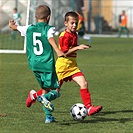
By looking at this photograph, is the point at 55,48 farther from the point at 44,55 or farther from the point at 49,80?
the point at 49,80

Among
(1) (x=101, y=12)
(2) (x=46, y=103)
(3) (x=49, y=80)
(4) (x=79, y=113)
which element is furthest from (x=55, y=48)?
(1) (x=101, y=12)

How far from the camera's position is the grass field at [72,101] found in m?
8.16

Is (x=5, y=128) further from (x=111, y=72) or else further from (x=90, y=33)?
(x=90, y=33)

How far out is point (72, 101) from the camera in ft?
35.2

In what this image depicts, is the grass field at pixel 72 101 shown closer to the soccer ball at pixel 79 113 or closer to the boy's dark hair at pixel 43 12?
the soccer ball at pixel 79 113

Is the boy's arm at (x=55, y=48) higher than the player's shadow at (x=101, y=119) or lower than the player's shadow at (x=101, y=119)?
higher

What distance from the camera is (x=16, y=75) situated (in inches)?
591

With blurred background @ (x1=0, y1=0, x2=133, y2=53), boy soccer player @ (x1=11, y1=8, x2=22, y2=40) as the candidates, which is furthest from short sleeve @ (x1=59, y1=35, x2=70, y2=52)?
blurred background @ (x1=0, y1=0, x2=133, y2=53)

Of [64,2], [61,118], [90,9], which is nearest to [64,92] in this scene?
[61,118]

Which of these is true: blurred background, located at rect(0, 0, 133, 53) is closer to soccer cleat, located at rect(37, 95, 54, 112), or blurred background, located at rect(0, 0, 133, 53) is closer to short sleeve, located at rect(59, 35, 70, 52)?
short sleeve, located at rect(59, 35, 70, 52)

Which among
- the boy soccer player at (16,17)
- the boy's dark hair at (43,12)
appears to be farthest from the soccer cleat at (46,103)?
the boy soccer player at (16,17)

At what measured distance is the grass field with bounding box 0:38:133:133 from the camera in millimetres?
8156

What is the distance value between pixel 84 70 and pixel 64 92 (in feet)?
15.2

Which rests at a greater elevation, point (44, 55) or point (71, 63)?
point (44, 55)
